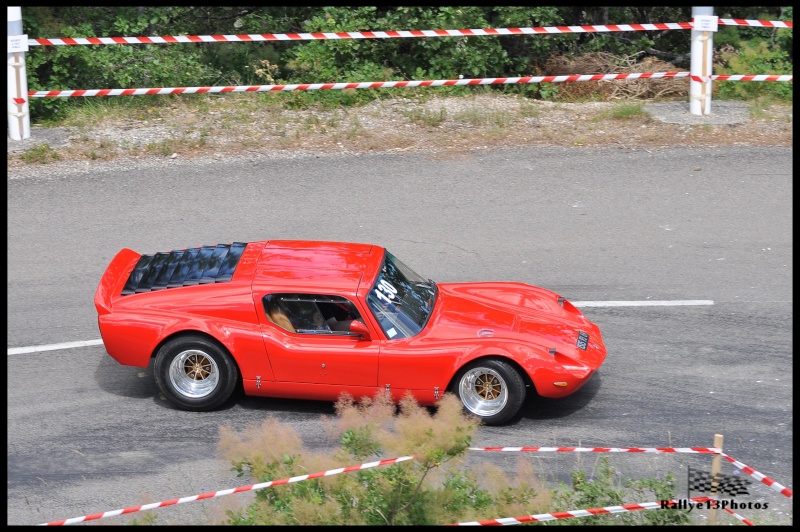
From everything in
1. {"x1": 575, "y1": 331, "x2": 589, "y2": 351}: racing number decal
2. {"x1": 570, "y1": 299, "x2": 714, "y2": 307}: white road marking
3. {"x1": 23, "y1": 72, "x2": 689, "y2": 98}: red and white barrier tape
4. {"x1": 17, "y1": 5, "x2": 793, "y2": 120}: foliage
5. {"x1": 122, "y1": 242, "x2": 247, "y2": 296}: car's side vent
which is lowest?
{"x1": 570, "y1": 299, "x2": 714, "y2": 307}: white road marking

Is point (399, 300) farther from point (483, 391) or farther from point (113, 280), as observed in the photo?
point (113, 280)

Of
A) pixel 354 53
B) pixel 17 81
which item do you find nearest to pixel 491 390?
pixel 17 81

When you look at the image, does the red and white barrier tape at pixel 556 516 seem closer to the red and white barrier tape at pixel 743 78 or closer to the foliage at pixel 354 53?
the red and white barrier tape at pixel 743 78

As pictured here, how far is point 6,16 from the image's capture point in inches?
568

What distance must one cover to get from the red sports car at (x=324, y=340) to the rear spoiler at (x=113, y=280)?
0.02 metres

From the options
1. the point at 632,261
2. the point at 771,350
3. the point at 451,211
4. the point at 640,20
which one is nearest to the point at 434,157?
the point at 451,211

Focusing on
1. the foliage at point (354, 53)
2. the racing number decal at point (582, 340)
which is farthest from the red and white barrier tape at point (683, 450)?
the foliage at point (354, 53)

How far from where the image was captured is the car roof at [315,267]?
9.05m

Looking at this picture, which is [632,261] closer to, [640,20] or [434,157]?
[434,157]

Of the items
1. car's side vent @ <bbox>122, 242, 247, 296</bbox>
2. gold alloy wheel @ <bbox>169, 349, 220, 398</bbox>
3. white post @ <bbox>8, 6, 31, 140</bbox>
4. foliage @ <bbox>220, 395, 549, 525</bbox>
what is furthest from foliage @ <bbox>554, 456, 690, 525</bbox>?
white post @ <bbox>8, 6, 31, 140</bbox>

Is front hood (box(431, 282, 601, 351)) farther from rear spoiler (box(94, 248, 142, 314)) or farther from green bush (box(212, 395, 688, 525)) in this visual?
rear spoiler (box(94, 248, 142, 314))

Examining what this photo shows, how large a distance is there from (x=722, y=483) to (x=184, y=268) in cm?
502

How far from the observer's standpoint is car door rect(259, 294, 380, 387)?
886 centimetres

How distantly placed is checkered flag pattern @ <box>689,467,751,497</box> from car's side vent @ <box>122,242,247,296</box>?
14.0ft
